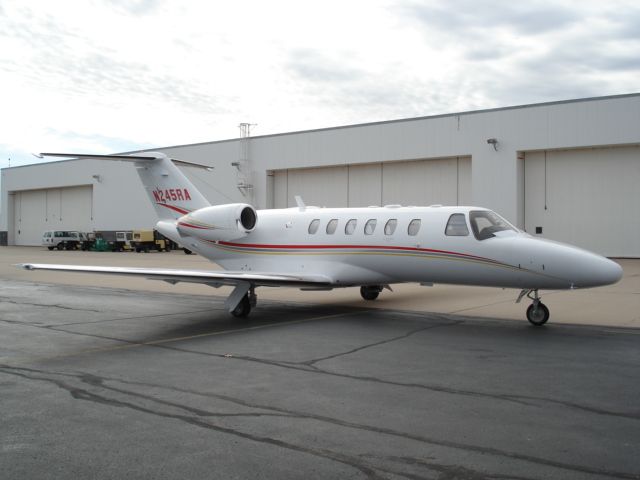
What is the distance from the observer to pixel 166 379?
7.42 metres

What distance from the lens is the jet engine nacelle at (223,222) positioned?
601 inches

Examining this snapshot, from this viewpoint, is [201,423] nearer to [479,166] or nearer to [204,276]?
[204,276]

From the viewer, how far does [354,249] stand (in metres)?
13.6

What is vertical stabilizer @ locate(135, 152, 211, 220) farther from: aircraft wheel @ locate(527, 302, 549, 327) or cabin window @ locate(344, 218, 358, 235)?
aircraft wheel @ locate(527, 302, 549, 327)

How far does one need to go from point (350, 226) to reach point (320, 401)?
7927mm

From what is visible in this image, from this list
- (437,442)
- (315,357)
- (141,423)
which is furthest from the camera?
(315,357)

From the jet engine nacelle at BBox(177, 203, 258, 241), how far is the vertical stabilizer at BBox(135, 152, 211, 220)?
3.40 feet

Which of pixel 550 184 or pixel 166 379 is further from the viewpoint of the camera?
pixel 550 184

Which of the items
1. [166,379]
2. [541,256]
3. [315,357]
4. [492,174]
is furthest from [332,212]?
[492,174]

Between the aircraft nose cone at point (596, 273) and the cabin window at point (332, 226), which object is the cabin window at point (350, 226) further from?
the aircraft nose cone at point (596, 273)

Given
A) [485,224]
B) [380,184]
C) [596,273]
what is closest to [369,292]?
[485,224]

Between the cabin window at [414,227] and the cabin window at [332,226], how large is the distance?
2.00m

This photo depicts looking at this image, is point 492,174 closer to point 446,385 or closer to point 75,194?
point 446,385

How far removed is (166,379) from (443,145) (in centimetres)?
2986
